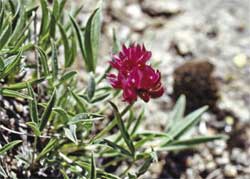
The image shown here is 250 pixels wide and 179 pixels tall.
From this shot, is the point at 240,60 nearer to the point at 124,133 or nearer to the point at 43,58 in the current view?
the point at 124,133

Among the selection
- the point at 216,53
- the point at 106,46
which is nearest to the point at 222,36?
the point at 216,53

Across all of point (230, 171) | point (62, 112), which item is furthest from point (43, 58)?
point (230, 171)

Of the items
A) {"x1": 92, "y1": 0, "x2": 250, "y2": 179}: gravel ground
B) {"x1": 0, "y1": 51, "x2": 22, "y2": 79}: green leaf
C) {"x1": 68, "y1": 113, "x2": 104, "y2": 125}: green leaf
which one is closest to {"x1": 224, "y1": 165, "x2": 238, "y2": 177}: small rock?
{"x1": 92, "y1": 0, "x2": 250, "y2": 179}: gravel ground

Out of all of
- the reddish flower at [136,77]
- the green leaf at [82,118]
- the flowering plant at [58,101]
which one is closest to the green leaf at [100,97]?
the flowering plant at [58,101]

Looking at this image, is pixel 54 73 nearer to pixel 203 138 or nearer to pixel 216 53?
pixel 203 138

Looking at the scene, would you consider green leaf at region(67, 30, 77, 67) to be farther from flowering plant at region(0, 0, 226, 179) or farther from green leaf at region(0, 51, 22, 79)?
green leaf at region(0, 51, 22, 79)

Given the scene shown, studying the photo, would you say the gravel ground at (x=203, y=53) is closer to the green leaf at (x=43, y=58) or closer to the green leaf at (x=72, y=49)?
the green leaf at (x=72, y=49)
